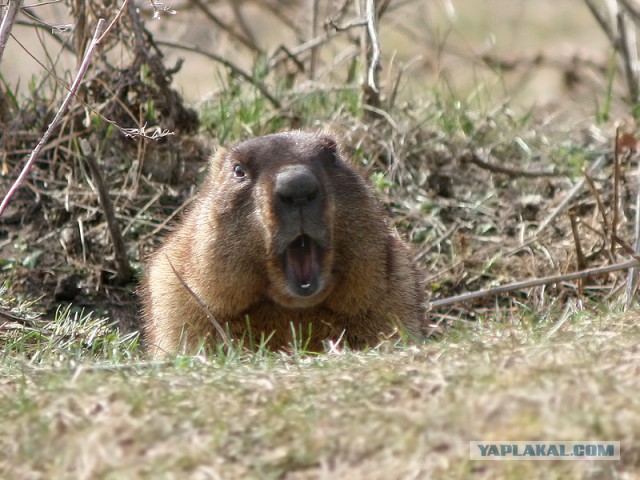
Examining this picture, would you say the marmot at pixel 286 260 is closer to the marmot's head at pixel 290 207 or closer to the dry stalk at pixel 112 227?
the marmot's head at pixel 290 207

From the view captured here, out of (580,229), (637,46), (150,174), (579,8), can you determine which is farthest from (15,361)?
(579,8)

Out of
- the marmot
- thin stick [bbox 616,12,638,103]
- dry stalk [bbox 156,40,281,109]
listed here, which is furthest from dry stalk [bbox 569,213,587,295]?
thin stick [bbox 616,12,638,103]

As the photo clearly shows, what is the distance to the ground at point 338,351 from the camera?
2682 mm

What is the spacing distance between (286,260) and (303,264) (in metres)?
0.09

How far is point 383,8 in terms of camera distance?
22.4 feet

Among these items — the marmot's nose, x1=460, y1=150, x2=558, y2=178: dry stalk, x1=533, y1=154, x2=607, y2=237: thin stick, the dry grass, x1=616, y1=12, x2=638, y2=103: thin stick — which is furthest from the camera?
x1=616, y1=12, x2=638, y2=103: thin stick

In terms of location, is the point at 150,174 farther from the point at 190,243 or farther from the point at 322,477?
the point at 322,477

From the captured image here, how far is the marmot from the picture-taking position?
4352 mm

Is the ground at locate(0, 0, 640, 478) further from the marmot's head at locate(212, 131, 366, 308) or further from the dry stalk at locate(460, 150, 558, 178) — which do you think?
the marmot's head at locate(212, 131, 366, 308)

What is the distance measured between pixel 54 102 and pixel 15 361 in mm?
3070

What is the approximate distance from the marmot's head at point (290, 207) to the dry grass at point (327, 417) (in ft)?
3.57

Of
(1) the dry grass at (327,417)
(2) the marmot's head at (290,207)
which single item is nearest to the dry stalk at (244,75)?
(2) the marmot's head at (290,207)

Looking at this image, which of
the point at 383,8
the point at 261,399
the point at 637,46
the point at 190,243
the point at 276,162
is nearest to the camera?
the point at 261,399

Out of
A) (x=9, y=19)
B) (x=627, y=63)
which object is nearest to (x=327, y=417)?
(x=9, y=19)
